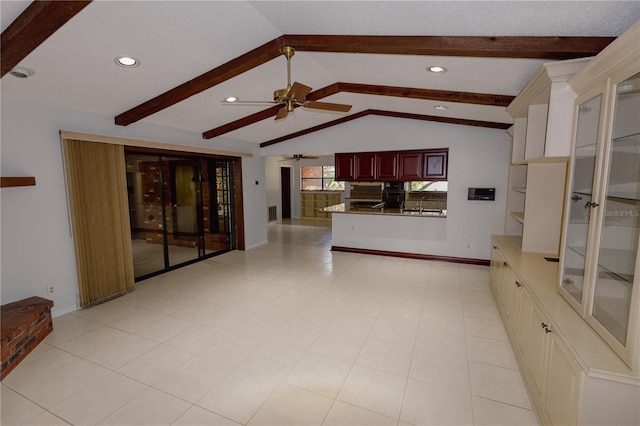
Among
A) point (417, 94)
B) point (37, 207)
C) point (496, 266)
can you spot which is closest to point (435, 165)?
point (417, 94)

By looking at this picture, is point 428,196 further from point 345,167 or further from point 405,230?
point 345,167

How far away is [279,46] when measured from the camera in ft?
8.79

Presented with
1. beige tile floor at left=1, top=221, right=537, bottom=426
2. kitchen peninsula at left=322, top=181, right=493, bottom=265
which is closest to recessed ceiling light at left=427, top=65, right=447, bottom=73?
beige tile floor at left=1, top=221, right=537, bottom=426

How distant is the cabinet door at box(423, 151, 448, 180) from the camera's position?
5.45 m

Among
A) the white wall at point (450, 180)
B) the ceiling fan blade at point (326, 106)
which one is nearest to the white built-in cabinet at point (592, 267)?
the ceiling fan blade at point (326, 106)

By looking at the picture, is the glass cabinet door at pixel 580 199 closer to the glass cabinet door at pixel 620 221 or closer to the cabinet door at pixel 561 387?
the glass cabinet door at pixel 620 221

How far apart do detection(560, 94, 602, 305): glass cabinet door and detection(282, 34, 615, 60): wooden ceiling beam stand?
437 mm

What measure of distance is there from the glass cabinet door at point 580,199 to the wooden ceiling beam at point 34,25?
120 inches

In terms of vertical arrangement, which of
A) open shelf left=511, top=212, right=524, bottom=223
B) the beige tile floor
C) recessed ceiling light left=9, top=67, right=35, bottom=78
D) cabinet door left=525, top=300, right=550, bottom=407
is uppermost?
recessed ceiling light left=9, top=67, right=35, bottom=78

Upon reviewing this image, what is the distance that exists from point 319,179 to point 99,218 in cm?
793

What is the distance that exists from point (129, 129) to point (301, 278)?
3.24m

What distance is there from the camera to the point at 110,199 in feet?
12.5

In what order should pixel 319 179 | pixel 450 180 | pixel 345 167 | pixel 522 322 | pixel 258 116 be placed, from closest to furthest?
pixel 522 322 < pixel 258 116 < pixel 450 180 < pixel 345 167 < pixel 319 179

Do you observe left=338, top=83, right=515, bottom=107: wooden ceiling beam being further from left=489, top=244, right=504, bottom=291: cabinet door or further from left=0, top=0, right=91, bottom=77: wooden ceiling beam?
left=0, top=0, right=91, bottom=77: wooden ceiling beam
